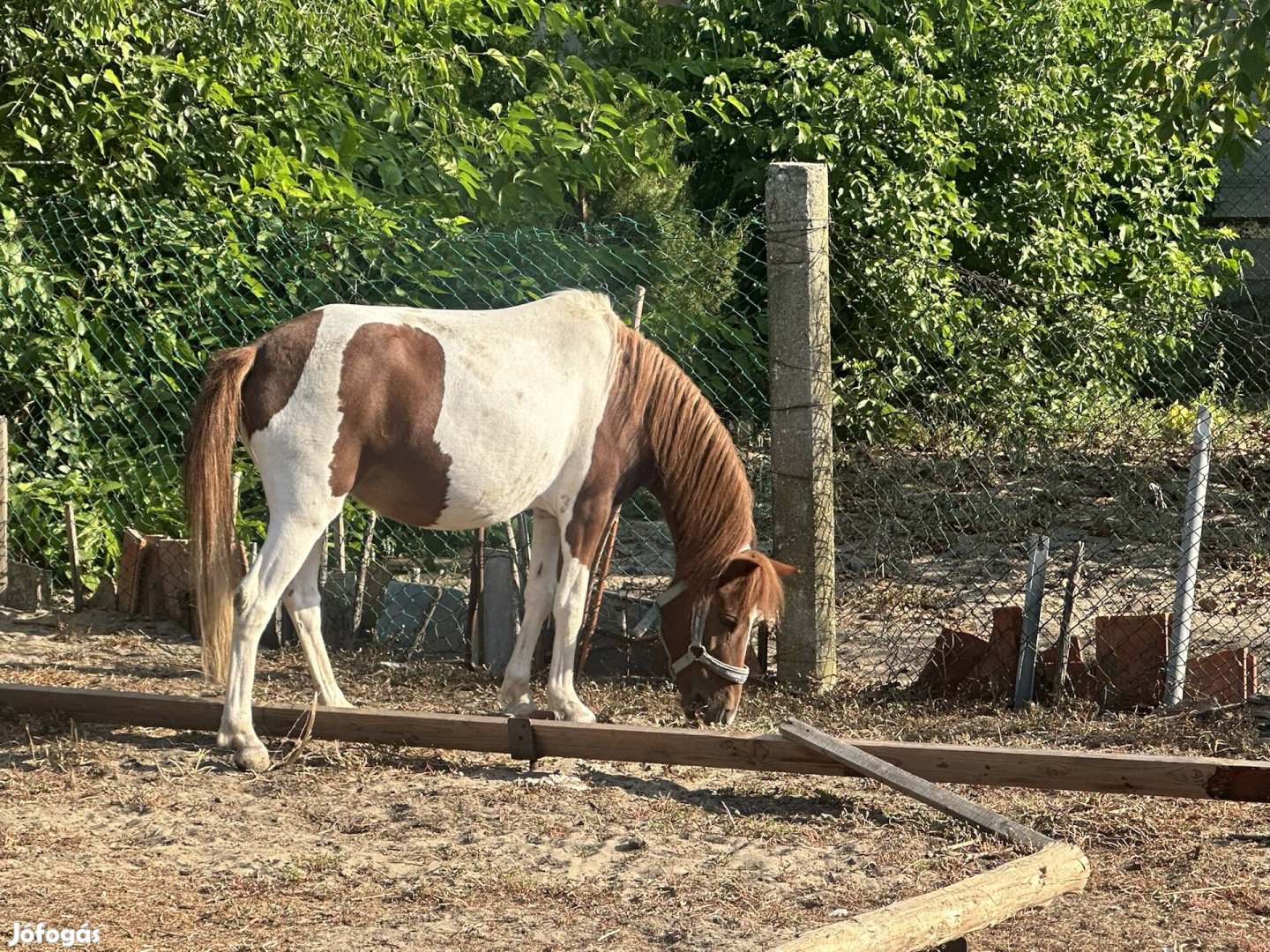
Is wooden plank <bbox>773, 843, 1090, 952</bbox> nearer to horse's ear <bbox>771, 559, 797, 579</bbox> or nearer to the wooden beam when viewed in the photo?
the wooden beam

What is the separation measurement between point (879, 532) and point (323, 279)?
9.95 ft

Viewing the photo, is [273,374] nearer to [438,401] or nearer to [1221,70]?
[438,401]

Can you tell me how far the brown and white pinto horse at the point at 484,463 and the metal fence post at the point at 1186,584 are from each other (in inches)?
58.7

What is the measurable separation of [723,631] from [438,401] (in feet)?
Answer: 4.26

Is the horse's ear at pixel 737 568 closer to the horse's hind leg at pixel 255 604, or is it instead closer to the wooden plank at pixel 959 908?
the horse's hind leg at pixel 255 604

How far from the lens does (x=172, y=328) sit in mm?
7055

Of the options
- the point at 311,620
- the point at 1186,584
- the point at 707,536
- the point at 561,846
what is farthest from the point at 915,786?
the point at 311,620

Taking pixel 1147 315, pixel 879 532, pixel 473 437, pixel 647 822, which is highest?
pixel 1147 315

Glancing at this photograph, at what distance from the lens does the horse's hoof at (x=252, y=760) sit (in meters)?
4.45

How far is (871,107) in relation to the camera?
8734 mm

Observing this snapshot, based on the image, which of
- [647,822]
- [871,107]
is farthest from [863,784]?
[871,107]

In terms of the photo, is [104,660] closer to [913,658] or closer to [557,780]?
[557,780]

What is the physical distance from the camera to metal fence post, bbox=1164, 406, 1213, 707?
5.04 m

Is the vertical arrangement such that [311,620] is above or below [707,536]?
below
